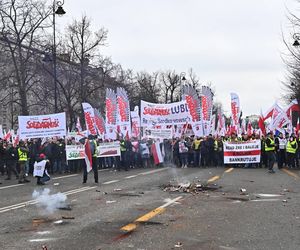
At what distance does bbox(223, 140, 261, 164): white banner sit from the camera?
2508cm

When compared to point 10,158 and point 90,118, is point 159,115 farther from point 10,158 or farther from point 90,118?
point 10,158

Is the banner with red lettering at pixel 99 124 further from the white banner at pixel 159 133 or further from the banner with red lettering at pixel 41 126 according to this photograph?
the banner with red lettering at pixel 41 126

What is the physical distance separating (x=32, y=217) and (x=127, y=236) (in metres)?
A: 2.93

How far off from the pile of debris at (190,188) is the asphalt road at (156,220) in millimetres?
267

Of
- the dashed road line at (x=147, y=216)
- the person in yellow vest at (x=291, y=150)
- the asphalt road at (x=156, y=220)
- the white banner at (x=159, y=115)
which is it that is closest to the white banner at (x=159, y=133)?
the white banner at (x=159, y=115)

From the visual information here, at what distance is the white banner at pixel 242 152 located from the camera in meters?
25.1

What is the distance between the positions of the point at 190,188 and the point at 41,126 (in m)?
11.9

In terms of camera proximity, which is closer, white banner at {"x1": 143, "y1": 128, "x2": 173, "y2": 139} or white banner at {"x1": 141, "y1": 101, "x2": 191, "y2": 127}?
white banner at {"x1": 141, "y1": 101, "x2": 191, "y2": 127}

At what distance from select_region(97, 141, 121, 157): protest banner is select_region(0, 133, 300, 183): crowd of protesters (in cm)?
30

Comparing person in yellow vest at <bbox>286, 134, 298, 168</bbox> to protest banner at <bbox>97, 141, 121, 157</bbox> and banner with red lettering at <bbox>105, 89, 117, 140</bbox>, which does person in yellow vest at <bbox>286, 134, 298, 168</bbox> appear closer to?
protest banner at <bbox>97, 141, 121, 157</bbox>

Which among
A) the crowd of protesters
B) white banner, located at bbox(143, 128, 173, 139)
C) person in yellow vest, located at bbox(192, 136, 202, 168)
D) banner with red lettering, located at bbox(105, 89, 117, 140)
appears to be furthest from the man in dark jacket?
person in yellow vest, located at bbox(192, 136, 202, 168)

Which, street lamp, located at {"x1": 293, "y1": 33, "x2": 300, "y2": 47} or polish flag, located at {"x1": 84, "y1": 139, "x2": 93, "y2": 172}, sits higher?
street lamp, located at {"x1": 293, "y1": 33, "x2": 300, "y2": 47}

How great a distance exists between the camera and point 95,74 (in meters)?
47.2

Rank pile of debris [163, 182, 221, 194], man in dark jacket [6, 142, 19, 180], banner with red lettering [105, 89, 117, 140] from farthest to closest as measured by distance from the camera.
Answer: banner with red lettering [105, 89, 117, 140] < man in dark jacket [6, 142, 19, 180] < pile of debris [163, 182, 221, 194]
